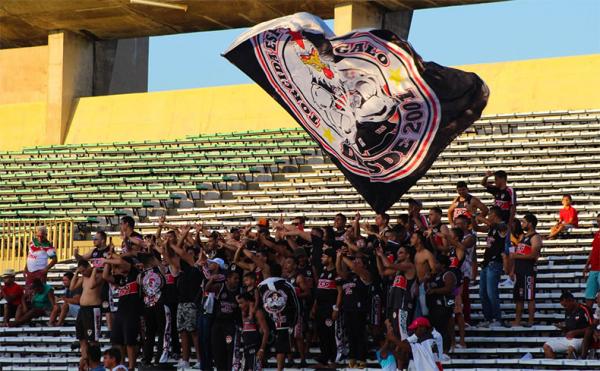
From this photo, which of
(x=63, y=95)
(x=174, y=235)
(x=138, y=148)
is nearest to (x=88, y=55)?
(x=63, y=95)

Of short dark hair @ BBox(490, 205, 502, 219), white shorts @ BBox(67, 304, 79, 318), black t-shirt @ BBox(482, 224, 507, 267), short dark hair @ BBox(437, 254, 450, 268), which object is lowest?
white shorts @ BBox(67, 304, 79, 318)

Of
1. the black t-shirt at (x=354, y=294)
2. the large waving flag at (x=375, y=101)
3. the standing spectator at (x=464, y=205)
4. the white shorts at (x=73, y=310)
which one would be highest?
the large waving flag at (x=375, y=101)

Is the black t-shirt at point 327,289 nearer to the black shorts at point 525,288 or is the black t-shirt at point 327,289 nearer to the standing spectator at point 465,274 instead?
the standing spectator at point 465,274

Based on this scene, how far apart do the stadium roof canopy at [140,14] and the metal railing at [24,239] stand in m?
6.84

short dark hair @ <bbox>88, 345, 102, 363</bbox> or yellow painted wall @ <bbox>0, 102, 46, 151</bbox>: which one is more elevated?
yellow painted wall @ <bbox>0, 102, 46, 151</bbox>

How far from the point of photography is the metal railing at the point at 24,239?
23.0 meters

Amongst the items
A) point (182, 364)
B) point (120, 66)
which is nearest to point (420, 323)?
point (182, 364)

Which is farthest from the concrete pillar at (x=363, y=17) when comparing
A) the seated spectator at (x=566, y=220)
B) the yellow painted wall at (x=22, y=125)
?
the seated spectator at (x=566, y=220)

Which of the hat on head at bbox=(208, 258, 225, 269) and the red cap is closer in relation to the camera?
the red cap

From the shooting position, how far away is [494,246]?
15992 millimetres

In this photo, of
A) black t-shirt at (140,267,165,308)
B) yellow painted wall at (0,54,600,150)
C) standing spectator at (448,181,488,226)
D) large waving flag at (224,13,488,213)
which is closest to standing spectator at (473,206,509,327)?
standing spectator at (448,181,488,226)

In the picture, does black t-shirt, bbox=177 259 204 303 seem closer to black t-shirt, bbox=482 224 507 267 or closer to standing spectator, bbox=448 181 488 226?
standing spectator, bbox=448 181 488 226

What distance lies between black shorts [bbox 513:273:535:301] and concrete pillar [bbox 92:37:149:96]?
18575mm

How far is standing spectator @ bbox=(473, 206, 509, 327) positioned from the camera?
51.9 feet
